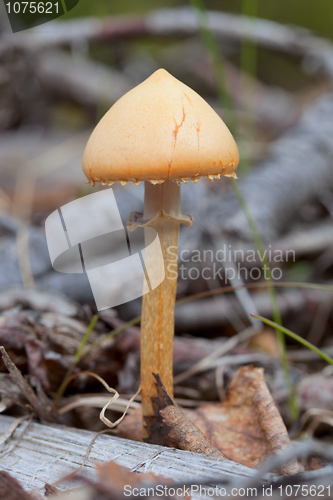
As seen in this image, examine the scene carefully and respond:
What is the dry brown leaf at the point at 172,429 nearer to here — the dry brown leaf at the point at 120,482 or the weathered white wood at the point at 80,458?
the weathered white wood at the point at 80,458

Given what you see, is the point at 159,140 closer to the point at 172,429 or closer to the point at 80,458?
the point at 172,429

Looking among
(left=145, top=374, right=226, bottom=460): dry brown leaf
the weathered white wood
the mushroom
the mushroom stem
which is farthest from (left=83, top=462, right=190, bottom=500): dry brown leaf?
the mushroom

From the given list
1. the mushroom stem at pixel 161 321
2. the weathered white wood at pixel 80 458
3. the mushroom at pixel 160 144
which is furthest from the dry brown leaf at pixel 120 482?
the mushroom at pixel 160 144

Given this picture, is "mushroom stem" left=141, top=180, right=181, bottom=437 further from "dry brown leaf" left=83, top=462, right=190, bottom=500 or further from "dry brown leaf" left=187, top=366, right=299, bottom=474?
"dry brown leaf" left=83, top=462, right=190, bottom=500

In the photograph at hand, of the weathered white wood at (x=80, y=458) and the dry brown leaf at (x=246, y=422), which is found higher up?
the weathered white wood at (x=80, y=458)

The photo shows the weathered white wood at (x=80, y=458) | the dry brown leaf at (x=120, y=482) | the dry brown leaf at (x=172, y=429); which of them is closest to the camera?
the dry brown leaf at (x=120, y=482)

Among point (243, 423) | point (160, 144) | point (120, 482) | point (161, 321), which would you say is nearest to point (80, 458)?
point (120, 482)

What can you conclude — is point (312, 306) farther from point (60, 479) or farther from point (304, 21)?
point (304, 21)
